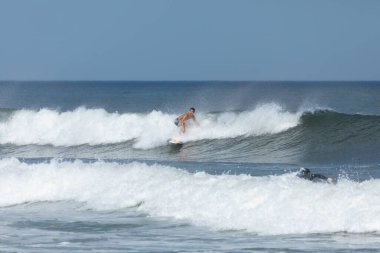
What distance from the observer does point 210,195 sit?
14289 millimetres

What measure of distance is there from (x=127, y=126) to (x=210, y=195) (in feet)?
62.8

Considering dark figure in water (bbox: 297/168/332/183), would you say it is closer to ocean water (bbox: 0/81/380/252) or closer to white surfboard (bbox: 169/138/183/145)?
ocean water (bbox: 0/81/380/252)

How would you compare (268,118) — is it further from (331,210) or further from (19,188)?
(331,210)

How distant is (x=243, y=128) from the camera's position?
1167 inches

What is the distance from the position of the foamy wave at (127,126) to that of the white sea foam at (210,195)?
37.1ft

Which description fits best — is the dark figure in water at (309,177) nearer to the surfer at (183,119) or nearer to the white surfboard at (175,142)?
the white surfboard at (175,142)

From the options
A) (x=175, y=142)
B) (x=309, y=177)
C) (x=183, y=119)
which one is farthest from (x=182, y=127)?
(x=309, y=177)

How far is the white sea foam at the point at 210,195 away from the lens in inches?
488

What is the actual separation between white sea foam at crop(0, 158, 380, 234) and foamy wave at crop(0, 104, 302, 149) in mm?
11296

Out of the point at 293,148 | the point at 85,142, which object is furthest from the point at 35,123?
the point at 293,148

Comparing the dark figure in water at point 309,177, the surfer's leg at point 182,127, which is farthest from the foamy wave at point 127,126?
the dark figure in water at point 309,177

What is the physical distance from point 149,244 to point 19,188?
6.55 meters

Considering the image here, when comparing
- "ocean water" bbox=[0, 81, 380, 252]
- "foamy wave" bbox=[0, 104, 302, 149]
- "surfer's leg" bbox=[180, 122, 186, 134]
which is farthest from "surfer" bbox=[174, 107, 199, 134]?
"ocean water" bbox=[0, 81, 380, 252]

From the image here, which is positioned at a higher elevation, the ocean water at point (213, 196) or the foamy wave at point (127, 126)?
the foamy wave at point (127, 126)
